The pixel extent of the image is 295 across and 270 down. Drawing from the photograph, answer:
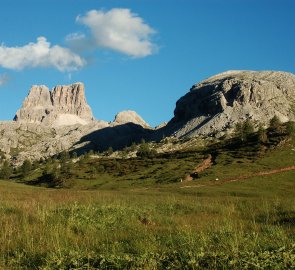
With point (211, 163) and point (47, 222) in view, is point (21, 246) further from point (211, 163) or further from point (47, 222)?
point (211, 163)

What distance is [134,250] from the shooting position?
32.3 ft

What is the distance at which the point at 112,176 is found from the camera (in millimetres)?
139000

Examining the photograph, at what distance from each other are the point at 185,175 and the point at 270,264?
367 ft

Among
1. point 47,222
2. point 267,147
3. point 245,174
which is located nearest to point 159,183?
point 245,174

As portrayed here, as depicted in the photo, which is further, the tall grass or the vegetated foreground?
the vegetated foreground

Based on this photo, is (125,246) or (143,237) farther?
(143,237)

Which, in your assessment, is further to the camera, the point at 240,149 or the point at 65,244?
the point at 240,149

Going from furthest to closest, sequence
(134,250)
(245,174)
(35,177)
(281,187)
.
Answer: (35,177), (245,174), (281,187), (134,250)

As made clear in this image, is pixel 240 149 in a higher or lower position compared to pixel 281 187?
higher

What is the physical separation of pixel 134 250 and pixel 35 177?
165 meters

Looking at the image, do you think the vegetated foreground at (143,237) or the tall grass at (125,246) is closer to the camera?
the tall grass at (125,246)

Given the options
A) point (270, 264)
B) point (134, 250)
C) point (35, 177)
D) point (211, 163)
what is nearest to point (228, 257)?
point (270, 264)

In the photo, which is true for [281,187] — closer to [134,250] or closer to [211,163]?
[211,163]

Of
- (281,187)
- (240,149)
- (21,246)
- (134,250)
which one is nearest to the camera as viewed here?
(134,250)
